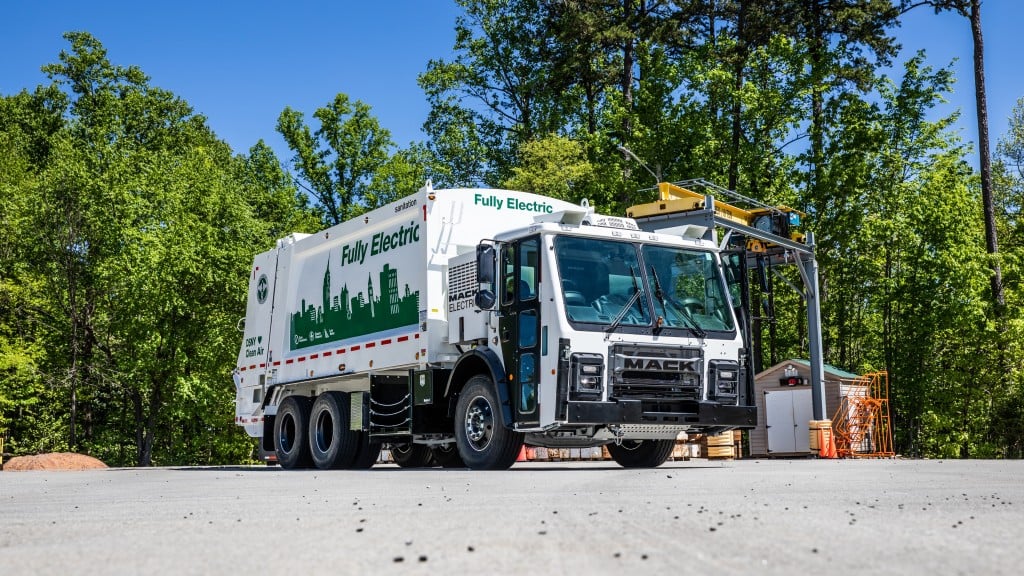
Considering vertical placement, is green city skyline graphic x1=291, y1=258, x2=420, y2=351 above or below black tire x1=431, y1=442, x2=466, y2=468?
above

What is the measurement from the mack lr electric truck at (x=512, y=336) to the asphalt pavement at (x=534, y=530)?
112 inches

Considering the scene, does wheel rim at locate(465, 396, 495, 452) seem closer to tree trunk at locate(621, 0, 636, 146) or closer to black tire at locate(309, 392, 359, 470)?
black tire at locate(309, 392, 359, 470)

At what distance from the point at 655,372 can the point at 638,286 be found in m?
1.14

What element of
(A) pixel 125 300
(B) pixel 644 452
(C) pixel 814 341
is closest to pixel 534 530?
(B) pixel 644 452

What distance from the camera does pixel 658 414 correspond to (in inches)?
583

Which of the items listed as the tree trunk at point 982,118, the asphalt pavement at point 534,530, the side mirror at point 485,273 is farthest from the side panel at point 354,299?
the tree trunk at point 982,118

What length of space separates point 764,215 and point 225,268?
71.4 feet

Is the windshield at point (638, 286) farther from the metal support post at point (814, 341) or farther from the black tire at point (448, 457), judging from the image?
the metal support post at point (814, 341)

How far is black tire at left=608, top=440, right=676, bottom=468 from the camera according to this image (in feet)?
56.6

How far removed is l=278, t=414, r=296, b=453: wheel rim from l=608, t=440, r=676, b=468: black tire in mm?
5934

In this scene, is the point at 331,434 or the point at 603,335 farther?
the point at 331,434

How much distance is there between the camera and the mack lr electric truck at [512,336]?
571 inches

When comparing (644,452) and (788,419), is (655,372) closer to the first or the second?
(644,452)

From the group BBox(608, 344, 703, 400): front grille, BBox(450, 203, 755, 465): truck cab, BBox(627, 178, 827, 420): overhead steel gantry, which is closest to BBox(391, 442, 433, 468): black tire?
BBox(450, 203, 755, 465): truck cab
